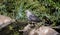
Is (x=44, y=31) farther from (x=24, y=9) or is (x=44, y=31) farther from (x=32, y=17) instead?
(x=24, y=9)

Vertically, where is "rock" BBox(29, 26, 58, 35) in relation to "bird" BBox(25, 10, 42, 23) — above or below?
below

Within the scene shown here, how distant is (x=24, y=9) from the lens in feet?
5.04

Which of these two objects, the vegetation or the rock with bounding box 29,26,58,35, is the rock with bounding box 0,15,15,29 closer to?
the vegetation

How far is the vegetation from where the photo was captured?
1403 mm

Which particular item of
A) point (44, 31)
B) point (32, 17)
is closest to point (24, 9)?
point (32, 17)

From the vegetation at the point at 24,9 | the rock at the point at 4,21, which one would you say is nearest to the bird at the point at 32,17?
the vegetation at the point at 24,9

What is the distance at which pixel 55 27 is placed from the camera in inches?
52.6

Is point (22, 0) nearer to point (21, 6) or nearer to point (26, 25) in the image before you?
point (21, 6)

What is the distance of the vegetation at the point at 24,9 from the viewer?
1403mm

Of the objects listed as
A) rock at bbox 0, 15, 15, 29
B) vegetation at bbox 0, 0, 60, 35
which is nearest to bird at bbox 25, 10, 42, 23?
vegetation at bbox 0, 0, 60, 35

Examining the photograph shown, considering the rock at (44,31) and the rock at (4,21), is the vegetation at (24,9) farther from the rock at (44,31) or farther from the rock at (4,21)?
the rock at (44,31)

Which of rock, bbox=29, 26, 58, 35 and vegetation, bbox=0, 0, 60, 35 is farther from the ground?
vegetation, bbox=0, 0, 60, 35

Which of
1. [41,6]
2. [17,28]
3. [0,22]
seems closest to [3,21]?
[0,22]

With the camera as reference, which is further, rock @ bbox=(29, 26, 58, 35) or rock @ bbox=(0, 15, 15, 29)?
rock @ bbox=(0, 15, 15, 29)
